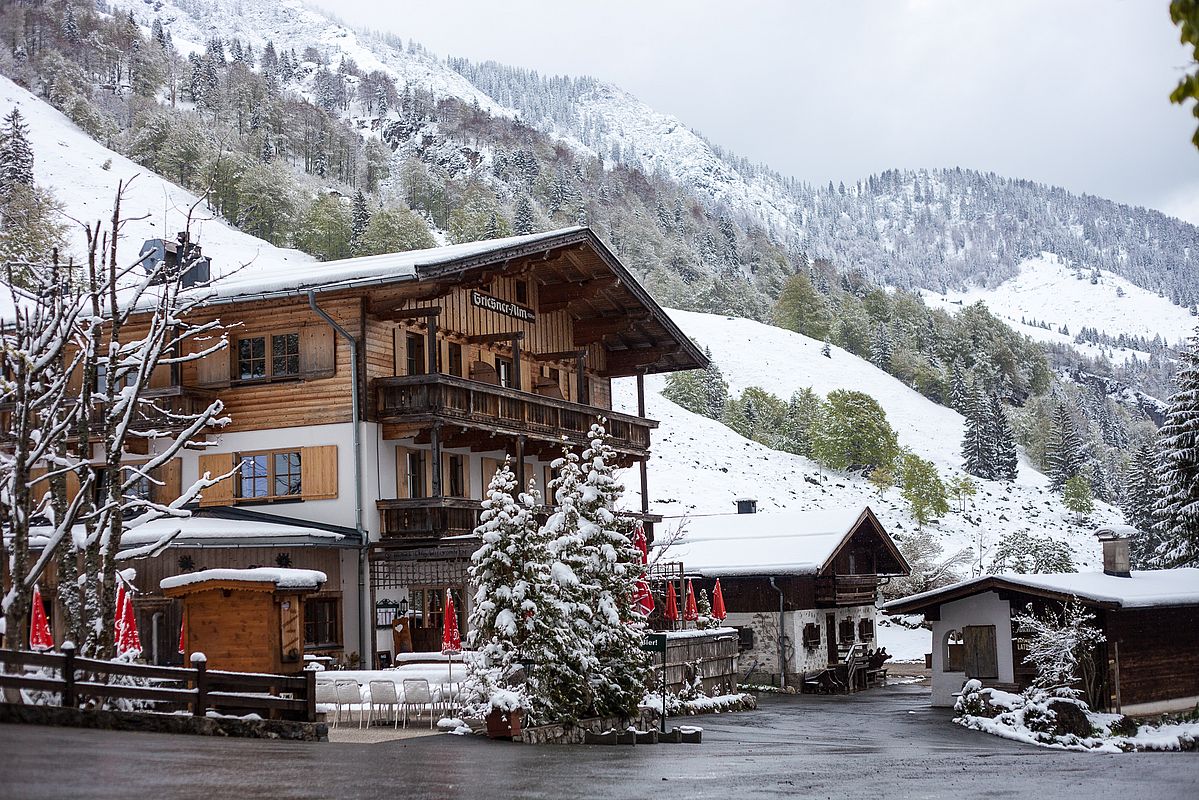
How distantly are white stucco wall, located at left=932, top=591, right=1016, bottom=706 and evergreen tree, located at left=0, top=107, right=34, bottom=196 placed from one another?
246ft

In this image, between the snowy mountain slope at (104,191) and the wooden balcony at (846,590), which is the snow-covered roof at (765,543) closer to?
the wooden balcony at (846,590)

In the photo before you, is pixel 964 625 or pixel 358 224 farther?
pixel 358 224

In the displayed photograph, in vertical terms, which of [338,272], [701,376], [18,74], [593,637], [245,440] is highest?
[18,74]

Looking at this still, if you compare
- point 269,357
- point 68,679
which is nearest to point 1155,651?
point 269,357

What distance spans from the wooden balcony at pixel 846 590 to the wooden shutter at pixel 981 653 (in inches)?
→ 350

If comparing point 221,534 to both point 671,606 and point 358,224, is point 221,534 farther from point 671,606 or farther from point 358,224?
point 358,224

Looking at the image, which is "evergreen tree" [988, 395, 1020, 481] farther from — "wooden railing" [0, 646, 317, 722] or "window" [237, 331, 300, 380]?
"wooden railing" [0, 646, 317, 722]

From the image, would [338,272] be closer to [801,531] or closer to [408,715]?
[408,715]

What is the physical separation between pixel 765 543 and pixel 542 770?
100 ft

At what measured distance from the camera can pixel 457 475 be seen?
34.2 metres

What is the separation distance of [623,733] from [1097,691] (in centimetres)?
1520

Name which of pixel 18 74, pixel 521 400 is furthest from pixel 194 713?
pixel 18 74

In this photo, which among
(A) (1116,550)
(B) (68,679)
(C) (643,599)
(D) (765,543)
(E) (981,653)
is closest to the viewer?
(B) (68,679)

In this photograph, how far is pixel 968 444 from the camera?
111 meters
